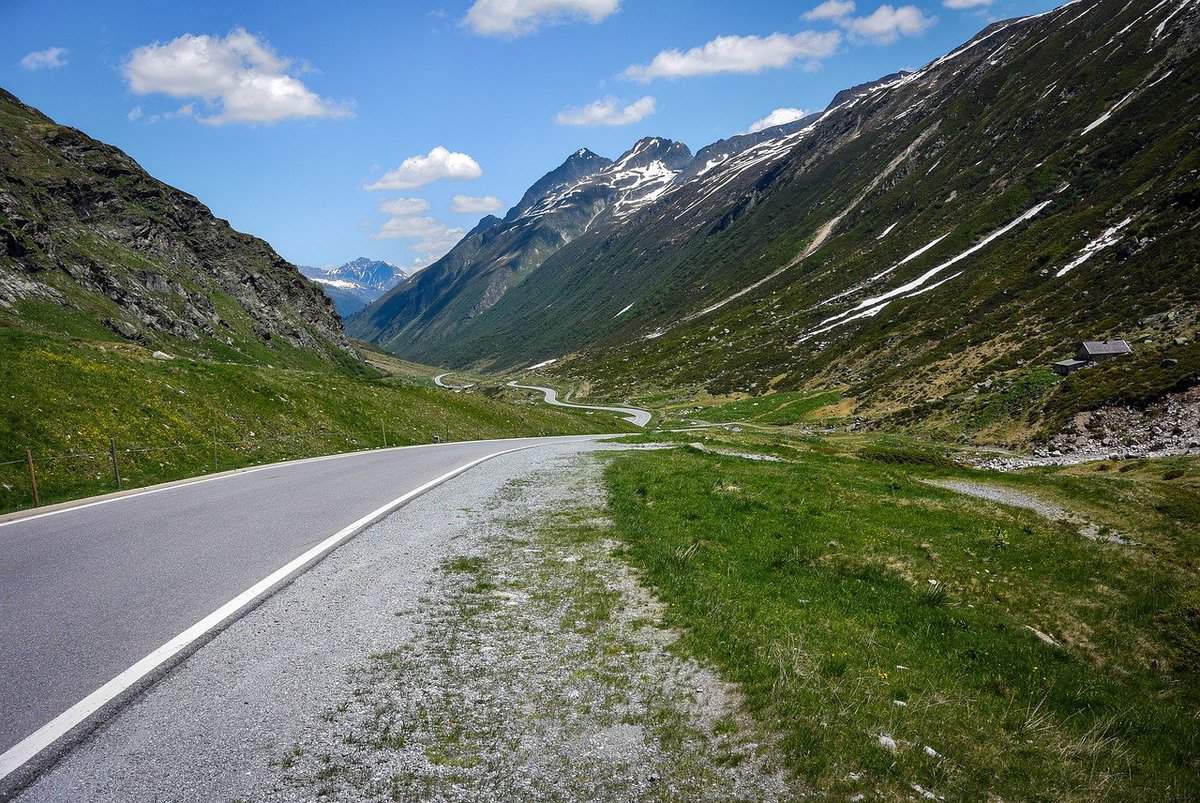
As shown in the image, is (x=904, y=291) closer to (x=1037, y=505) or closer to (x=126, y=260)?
(x=1037, y=505)

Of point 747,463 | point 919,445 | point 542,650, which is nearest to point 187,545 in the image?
point 542,650

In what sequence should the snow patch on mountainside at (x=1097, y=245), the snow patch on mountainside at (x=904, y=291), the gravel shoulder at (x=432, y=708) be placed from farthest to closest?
1. the snow patch on mountainside at (x=904, y=291)
2. the snow patch on mountainside at (x=1097, y=245)
3. the gravel shoulder at (x=432, y=708)

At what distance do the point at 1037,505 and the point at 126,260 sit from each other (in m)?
108

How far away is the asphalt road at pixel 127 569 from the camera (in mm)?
6242

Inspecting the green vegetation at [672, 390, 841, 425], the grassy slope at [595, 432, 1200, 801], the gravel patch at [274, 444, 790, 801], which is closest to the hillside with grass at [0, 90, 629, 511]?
the gravel patch at [274, 444, 790, 801]

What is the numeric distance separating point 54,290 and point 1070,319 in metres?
113

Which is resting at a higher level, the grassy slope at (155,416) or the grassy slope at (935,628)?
the grassy slope at (155,416)

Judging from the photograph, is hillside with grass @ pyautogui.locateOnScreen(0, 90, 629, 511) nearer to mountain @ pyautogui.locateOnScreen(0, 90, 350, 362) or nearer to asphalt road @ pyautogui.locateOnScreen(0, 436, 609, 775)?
mountain @ pyautogui.locateOnScreen(0, 90, 350, 362)

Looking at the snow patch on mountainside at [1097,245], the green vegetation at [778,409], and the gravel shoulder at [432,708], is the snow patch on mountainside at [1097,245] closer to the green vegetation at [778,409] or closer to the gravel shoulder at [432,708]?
the green vegetation at [778,409]

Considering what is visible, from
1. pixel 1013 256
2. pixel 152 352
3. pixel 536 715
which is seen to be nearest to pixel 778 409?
pixel 1013 256

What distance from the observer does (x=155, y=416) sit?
26.8m

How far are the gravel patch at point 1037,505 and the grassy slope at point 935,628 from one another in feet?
2.35

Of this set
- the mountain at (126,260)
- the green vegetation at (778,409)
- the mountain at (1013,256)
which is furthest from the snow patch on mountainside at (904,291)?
the mountain at (126,260)

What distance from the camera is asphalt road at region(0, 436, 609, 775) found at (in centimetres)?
624
